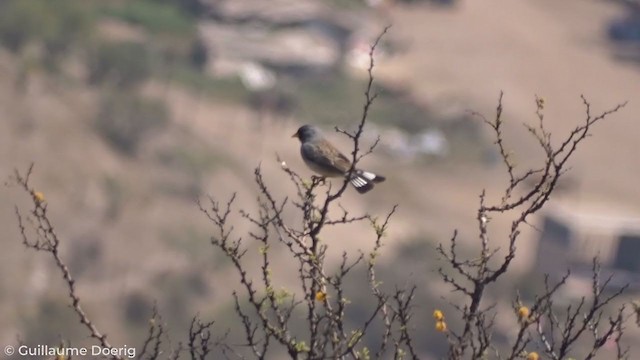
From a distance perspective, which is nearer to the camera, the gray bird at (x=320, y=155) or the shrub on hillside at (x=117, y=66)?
the gray bird at (x=320, y=155)

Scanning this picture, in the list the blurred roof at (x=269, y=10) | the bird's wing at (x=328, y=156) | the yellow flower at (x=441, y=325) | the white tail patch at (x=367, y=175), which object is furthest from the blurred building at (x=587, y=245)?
the yellow flower at (x=441, y=325)

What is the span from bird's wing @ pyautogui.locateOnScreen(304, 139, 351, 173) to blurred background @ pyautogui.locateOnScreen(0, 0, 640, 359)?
37.6 ft

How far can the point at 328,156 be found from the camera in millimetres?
6805

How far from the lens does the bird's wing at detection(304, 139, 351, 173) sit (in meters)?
6.73

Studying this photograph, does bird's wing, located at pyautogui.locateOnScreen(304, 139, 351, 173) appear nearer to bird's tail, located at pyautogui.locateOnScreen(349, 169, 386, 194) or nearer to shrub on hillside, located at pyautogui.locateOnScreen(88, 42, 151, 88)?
bird's tail, located at pyautogui.locateOnScreen(349, 169, 386, 194)

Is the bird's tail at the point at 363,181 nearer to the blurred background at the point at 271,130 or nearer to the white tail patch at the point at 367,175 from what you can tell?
the white tail patch at the point at 367,175

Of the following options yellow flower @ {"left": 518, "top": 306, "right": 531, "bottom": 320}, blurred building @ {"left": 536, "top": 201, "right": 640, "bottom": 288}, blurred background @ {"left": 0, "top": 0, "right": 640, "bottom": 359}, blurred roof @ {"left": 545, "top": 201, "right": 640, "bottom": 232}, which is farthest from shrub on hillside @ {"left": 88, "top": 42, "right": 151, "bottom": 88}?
yellow flower @ {"left": 518, "top": 306, "right": 531, "bottom": 320}

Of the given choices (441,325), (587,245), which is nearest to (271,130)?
(587,245)

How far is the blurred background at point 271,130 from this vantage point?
24.9 m

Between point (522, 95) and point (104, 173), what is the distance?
14.7 metres

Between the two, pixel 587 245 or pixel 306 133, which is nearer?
pixel 306 133

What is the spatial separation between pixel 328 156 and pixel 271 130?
28249mm

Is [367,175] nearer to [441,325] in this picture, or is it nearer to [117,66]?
[441,325]

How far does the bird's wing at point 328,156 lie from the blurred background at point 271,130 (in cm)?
1145
